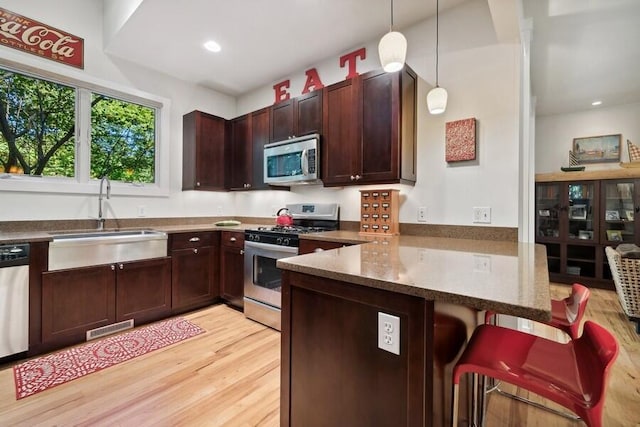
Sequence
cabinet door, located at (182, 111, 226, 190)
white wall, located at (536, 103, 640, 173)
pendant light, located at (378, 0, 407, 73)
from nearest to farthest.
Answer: pendant light, located at (378, 0, 407, 73)
cabinet door, located at (182, 111, 226, 190)
white wall, located at (536, 103, 640, 173)

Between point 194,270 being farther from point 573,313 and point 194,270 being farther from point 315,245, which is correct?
point 573,313

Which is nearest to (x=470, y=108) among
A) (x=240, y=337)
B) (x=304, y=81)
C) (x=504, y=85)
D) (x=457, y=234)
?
(x=504, y=85)

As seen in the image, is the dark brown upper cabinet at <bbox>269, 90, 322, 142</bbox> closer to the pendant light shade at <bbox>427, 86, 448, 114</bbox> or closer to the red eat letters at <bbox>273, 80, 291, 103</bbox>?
the red eat letters at <bbox>273, 80, 291, 103</bbox>

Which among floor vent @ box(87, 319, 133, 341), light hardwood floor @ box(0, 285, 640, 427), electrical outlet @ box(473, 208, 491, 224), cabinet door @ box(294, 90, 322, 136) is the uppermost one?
cabinet door @ box(294, 90, 322, 136)

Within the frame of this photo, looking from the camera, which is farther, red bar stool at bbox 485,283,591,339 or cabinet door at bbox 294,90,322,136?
cabinet door at bbox 294,90,322,136

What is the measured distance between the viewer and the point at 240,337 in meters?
2.56

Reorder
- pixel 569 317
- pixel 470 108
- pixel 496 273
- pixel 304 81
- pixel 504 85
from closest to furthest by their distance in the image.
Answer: pixel 496 273 → pixel 569 317 → pixel 504 85 → pixel 470 108 → pixel 304 81

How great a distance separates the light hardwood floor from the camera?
62.4 inches

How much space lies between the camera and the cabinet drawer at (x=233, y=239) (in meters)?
3.14

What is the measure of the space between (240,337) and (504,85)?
2945mm

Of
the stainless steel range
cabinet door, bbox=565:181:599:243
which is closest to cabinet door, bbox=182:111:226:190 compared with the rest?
the stainless steel range

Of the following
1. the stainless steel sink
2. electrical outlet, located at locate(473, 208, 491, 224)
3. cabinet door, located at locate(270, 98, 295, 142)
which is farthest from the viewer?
cabinet door, located at locate(270, 98, 295, 142)

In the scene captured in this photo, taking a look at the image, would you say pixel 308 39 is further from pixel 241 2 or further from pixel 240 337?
pixel 240 337

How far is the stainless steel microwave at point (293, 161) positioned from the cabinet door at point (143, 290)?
1426 mm
